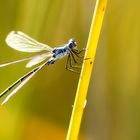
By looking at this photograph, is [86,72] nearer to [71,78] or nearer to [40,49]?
[40,49]

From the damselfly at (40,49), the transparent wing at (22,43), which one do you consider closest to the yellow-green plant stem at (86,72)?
A: the damselfly at (40,49)

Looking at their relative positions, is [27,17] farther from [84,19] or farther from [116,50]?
[116,50]

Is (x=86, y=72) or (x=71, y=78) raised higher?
(x=71, y=78)

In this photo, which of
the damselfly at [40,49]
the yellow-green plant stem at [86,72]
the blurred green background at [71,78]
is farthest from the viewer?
the blurred green background at [71,78]

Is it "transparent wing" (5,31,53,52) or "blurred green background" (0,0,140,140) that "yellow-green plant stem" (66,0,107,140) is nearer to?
"transparent wing" (5,31,53,52)

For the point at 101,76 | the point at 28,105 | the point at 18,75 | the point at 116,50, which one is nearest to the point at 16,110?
the point at 28,105

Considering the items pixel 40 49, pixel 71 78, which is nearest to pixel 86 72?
pixel 40 49

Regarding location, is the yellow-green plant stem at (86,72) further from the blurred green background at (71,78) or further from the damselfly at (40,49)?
the blurred green background at (71,78)

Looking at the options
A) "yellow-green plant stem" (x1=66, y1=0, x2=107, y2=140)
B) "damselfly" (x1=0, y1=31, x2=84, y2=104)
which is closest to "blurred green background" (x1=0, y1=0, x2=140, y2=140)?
"damselfly" (x1=0, y1=31, x2=84, y2=104)

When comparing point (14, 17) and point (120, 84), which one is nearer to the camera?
point (120, 84)
